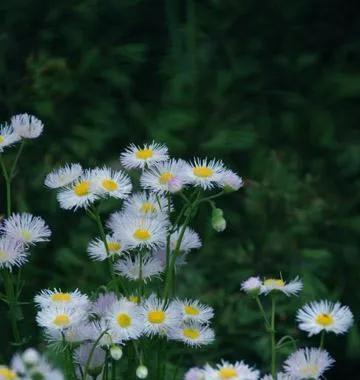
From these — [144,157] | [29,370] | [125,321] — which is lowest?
[29,370]

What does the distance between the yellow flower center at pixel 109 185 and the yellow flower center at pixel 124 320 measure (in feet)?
0.54

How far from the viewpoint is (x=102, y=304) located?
125 centimetres

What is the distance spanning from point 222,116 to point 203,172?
105 centimetres

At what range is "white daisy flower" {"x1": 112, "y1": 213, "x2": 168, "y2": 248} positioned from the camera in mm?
1255

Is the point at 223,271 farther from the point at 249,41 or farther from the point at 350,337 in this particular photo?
the point at 249,41

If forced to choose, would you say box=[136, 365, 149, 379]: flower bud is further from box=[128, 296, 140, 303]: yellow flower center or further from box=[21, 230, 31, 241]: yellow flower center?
box=[21, 230, 31, 241]: yellow flower center

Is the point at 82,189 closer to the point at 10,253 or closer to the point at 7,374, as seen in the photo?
the point at 10,253

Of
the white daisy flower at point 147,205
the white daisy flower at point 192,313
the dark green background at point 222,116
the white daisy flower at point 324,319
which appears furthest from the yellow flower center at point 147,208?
the dark green background at point 222,116

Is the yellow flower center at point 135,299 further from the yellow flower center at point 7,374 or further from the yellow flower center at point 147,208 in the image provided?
the yellow flower center at point 7,374

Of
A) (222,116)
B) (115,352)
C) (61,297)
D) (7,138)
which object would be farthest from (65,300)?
(222,116)

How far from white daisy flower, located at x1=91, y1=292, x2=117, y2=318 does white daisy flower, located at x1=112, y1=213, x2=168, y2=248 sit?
0.06 metres

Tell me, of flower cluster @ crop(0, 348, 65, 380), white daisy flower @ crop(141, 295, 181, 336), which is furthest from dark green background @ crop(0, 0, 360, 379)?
flower cluster @ crop(0, 348, 65, 380)

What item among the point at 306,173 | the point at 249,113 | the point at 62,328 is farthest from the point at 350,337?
the point at 62,328

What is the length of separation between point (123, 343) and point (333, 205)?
113 cm
